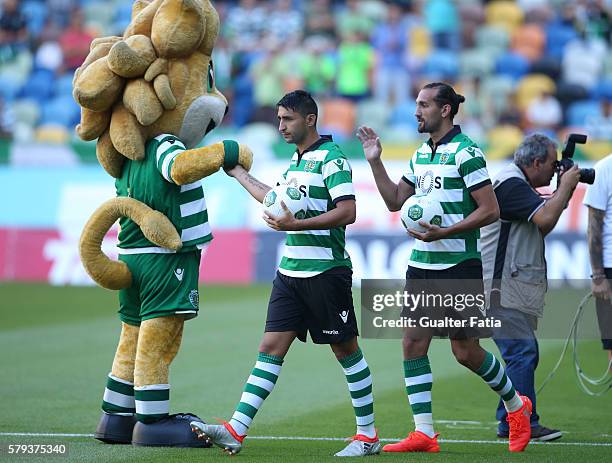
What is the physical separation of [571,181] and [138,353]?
299 centimetres

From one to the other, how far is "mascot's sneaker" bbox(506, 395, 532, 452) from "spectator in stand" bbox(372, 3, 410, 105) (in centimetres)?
1605

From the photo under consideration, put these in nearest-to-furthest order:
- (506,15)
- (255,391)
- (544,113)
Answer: (255,391)
(544,113)
(506,15)

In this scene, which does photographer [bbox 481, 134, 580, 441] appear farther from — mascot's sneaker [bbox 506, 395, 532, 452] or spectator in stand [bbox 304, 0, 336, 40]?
spectator in stand [bbox 304, 0, 336, 40]

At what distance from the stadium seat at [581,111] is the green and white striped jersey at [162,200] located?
15.2 meters

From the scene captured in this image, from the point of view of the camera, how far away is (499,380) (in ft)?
23.6

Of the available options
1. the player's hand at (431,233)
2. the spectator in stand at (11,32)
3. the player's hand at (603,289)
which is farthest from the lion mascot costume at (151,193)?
the spectator in stand at (11,32)

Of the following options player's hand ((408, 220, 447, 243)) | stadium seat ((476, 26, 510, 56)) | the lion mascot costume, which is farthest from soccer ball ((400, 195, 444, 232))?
stadium seat ((476, 26, 510, 56))

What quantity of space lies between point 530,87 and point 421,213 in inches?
639

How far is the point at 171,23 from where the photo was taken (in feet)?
24.1

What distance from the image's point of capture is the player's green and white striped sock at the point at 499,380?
23.4ft

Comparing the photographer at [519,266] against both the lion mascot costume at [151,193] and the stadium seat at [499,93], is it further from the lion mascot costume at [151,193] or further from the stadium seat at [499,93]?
the stadium seat at [499,93]

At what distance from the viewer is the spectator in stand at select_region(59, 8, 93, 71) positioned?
25.3 meters

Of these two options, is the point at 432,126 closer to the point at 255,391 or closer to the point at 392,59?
the point at 255,391
